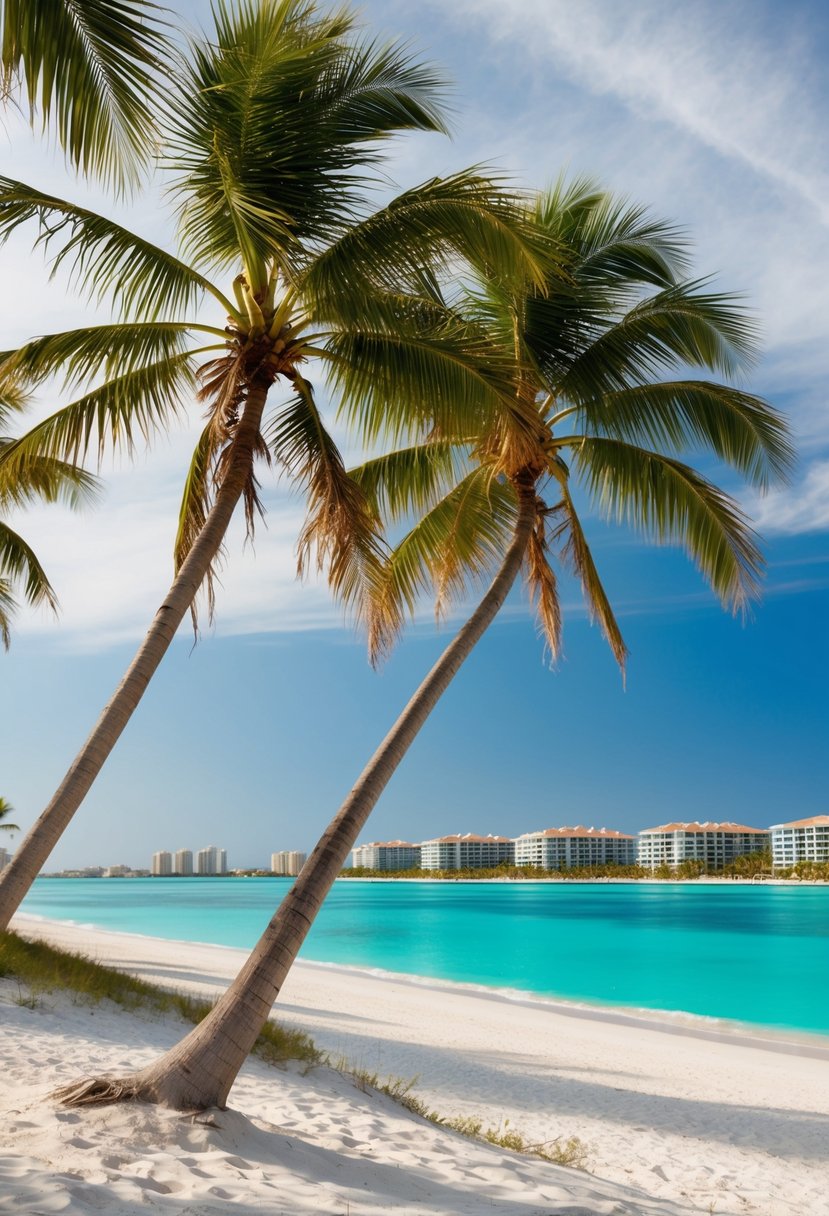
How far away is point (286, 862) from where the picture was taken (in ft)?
576

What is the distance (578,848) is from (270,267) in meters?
144

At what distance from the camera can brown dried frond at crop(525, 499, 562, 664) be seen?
29.2 feet

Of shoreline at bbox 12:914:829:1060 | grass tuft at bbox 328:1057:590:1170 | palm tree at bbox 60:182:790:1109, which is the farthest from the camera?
shoreline at bbox 12:914:829:1060

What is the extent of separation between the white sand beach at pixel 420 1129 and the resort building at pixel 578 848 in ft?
432

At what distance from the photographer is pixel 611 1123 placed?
7.79 m

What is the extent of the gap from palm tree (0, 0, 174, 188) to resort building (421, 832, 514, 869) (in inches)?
6136

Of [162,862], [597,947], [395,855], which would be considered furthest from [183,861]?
[597,947]

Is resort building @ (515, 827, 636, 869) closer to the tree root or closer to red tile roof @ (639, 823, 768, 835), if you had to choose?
red tile roof @ (639, 823, 768, 835)

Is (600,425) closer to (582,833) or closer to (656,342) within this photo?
(656,342)

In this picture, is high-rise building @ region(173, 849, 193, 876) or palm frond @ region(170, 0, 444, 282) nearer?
palm frond @ region(170, 0, 444, 282)

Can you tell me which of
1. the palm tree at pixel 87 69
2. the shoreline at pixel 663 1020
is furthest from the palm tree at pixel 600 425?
the shoreline at pixel 663 1020

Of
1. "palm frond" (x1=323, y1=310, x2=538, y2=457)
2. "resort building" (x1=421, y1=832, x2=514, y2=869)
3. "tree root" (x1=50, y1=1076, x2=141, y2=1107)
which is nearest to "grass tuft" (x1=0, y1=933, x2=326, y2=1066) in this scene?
"tree root" (x1=50, y1=1076, x2=141, y2=1107)

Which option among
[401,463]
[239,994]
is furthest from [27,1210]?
[401,463]

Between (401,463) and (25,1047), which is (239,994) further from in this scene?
(401,463)
